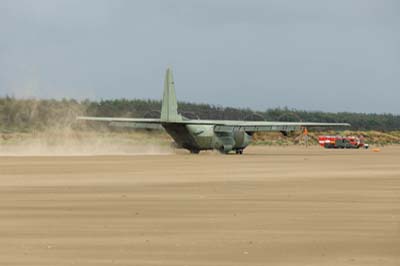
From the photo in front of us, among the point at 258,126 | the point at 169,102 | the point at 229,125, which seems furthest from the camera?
the point at 258,126

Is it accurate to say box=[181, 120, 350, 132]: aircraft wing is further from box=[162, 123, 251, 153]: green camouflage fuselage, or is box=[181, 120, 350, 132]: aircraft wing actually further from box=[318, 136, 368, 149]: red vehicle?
box=[318, 136, 368, 149]: red vehicle

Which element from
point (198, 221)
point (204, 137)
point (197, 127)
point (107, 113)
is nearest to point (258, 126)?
point (204, 137)

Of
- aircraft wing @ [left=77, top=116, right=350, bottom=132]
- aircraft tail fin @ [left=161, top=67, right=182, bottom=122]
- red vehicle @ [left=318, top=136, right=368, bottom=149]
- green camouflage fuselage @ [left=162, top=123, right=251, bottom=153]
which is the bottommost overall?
red vehicle @ [left=318, top=136, right=368, bottom=149]

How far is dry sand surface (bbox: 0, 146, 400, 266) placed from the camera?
14.3 metres

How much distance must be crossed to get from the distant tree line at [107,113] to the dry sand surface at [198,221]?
35.7 meters

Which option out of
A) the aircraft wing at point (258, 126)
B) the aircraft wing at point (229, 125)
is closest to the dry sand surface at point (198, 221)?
the aircraft wing at point (229, 125)

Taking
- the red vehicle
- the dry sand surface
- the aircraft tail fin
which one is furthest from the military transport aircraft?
the dry sand surface

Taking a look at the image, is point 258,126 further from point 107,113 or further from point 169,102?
point 107,113

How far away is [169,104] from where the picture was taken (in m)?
65.2

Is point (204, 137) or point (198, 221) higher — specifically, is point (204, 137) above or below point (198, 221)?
below

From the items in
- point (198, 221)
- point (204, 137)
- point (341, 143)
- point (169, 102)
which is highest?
point (169, 102)

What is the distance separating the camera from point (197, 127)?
2601 inches

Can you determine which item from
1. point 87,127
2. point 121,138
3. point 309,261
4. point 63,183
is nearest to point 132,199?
point 63,183

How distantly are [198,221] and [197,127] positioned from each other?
47030 millimetres
